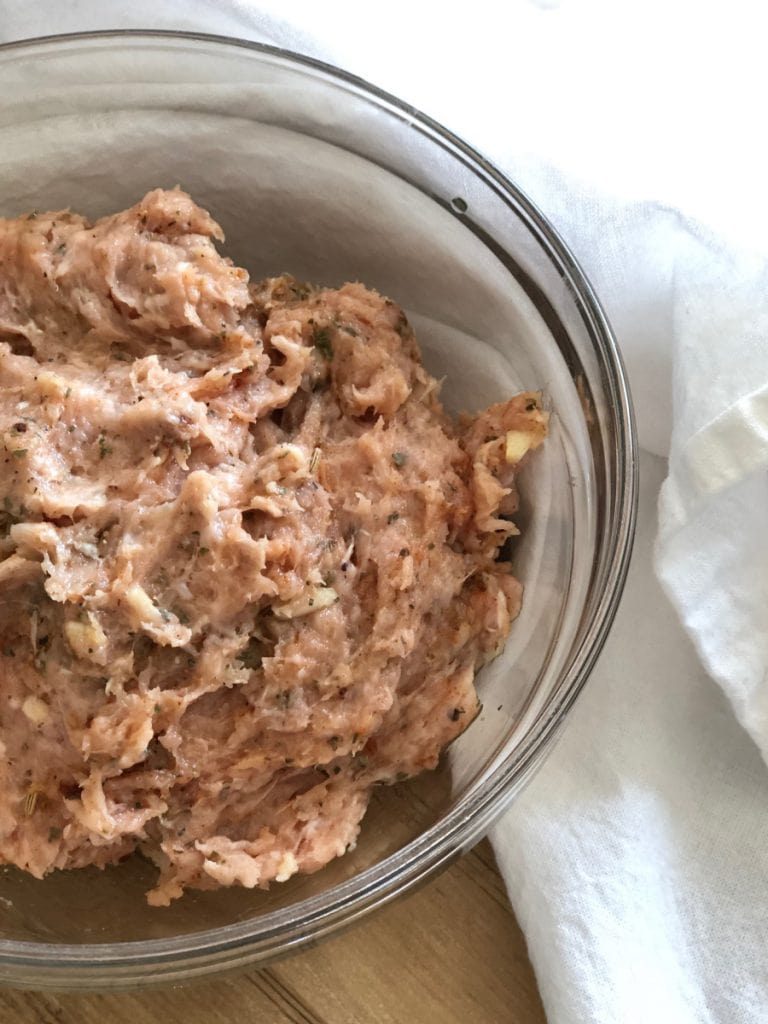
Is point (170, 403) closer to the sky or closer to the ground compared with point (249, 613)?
closer to the sky

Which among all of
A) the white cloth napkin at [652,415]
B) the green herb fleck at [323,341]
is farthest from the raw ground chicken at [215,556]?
the white cloth napkin at [652,415]

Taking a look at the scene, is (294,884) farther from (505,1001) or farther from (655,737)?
(655,737)

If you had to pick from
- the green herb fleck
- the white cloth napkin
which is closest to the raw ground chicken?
the green herb fleck

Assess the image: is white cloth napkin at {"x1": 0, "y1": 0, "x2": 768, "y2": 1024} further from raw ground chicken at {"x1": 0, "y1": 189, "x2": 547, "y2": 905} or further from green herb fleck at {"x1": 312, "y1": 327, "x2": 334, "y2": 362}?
green herb fleck at {"x1": 312, "y1": 327, "x2": 334, "y2": 362}

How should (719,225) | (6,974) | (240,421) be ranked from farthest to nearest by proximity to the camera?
(719,225) < (240,421) < (6,974)

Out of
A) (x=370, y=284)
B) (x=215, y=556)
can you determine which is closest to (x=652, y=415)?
(x=370, y=284)

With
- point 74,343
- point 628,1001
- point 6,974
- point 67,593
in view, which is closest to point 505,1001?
point 628,1001
